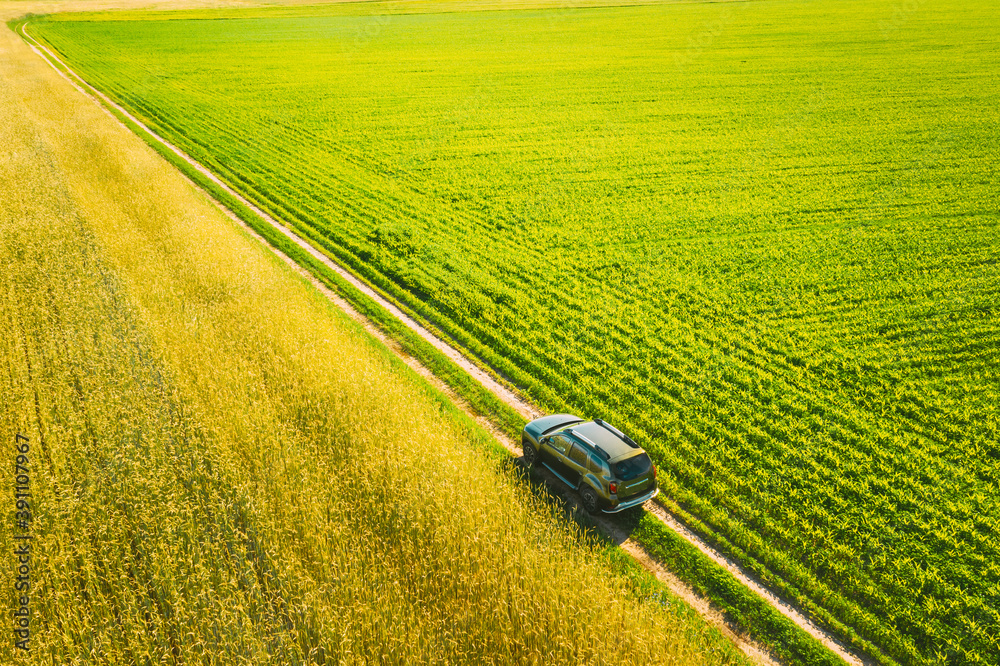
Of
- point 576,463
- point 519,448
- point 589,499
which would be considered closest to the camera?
point 589,499

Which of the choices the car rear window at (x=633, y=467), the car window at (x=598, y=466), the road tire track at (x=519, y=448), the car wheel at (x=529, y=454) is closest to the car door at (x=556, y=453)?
the car wheel at (x=529, y=454)

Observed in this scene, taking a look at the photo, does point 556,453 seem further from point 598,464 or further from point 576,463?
point 598,464

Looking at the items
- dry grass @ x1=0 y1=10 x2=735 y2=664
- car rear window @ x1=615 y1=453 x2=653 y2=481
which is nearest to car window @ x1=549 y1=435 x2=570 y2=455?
car rear window @ x1=615 y1=453 x2=653 y2=481

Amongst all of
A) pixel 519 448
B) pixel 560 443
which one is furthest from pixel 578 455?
pixel 519 448

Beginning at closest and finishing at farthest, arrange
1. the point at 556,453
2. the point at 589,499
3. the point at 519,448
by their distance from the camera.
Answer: the point at 589,499 → the point at 556,453 → the point at 519,448

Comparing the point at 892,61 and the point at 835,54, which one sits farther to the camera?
A: the point at 835,54

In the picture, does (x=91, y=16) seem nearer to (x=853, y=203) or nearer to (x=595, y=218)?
(x=595, y=218)

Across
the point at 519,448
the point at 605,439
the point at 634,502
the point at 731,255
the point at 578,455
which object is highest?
the point at 731,255

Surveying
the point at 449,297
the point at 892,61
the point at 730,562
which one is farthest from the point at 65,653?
the point at 892,61
